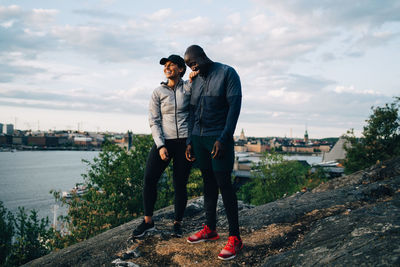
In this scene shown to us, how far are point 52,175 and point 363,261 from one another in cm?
9015

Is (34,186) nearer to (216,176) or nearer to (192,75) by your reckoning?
(192,75)

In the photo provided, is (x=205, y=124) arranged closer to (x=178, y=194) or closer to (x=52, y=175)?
(x=178, y=194)

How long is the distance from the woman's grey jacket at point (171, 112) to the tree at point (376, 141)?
1040 inches

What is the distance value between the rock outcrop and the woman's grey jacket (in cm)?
134

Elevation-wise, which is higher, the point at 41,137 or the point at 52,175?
the point at 41,137

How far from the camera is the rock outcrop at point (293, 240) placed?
271 centimetres

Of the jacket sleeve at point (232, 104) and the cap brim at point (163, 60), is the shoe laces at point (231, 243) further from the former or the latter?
the cap brim at point (163, 60)

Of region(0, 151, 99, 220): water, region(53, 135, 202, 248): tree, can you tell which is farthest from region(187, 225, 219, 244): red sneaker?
region(0, 151, 99, 220): water

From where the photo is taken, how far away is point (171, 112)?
405cm

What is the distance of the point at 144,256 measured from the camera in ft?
12.3

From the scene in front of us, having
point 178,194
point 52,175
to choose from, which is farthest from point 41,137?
point 178,194

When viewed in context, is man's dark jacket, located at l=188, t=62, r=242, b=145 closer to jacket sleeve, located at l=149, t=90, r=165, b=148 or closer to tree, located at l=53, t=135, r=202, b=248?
jacket sleeve, located at l=149, t=90, r=165, b=148

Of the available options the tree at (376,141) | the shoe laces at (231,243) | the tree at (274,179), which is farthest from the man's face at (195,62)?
the tree at (274,179)

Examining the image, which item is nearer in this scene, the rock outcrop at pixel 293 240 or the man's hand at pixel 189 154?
the rock outcrop at pixel 293 240
